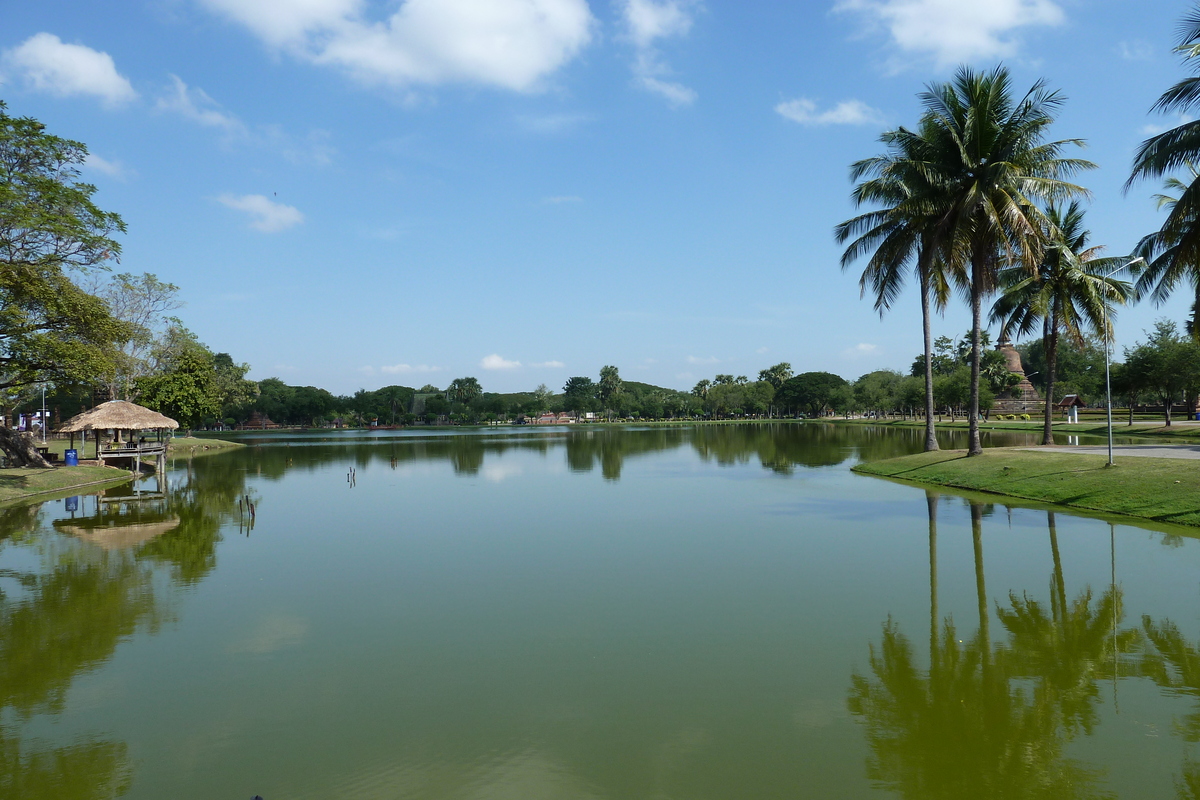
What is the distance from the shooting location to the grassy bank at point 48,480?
1013 inches

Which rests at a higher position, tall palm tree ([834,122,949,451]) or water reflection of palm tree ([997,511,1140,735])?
tall palm tree ([834,122,949,451])

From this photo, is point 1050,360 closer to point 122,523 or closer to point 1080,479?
point 1080,479

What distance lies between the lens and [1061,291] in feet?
104

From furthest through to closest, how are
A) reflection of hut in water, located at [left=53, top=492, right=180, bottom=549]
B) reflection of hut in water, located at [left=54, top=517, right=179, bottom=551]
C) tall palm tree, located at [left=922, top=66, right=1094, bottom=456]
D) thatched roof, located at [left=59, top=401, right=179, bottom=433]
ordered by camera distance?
thatched roof, located at [left=59, top=401, right=179, bottom=433] < tall palm tree, located at [left=922, top=66, right=1094, bottom=456] < reflection of hut in water, located at [left=53, top=492, right=180, bottom=549] < reflection of hut in water, located at [left=54, top=517, right=179, bottom=551]

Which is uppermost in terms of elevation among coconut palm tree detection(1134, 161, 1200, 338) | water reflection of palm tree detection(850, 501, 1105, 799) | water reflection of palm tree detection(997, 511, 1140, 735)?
coconut palm tree detection(1134, 161, 1200, 338)

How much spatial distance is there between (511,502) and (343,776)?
18.1m

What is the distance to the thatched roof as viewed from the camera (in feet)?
117

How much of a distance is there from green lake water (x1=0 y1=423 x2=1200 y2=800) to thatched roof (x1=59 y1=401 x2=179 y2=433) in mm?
20611

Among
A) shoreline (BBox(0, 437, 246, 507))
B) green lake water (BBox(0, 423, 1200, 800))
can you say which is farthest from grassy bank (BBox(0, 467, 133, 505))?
green lake water (BBox(0, 423, 1200, 800))

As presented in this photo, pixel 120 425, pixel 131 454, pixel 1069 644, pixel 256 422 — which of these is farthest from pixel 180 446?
pixel 256 422

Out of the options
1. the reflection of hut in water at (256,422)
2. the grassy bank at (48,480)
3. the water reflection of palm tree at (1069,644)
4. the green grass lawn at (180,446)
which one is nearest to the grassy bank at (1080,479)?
the water reflection of palm tree at (1069,644)

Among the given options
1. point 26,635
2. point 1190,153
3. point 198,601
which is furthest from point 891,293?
point 26,635

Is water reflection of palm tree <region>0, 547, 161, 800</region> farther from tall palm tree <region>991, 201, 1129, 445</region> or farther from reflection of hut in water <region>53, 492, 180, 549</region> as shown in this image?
tall palm tree <region>991, 201, 1129, 445</region>

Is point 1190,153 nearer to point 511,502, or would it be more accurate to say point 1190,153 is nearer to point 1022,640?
point 1022,640
